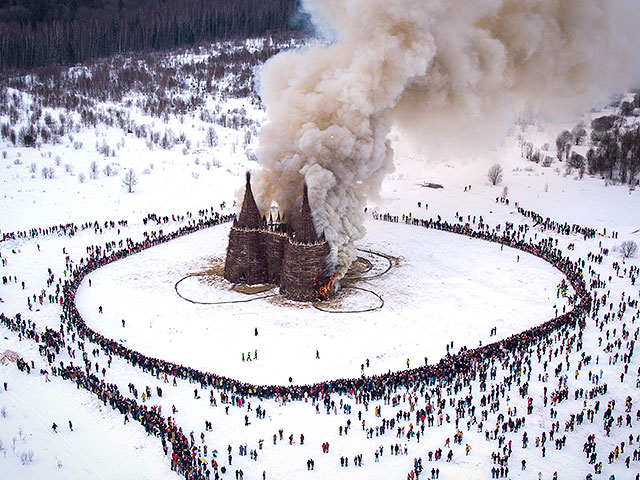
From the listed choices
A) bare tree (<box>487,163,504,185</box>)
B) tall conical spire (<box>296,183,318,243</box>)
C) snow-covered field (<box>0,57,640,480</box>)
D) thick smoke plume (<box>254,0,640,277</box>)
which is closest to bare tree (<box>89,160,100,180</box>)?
snow-covered field (<box>0,57,640,480</box>)

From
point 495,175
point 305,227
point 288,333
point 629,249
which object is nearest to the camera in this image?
point 288,333

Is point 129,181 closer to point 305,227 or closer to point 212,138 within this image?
point 212,138

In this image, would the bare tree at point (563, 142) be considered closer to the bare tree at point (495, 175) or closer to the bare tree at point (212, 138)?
the bare tree at point (495, 175)

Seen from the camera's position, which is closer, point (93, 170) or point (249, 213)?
point (249, 213)

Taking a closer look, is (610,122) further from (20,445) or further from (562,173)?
(20,445)

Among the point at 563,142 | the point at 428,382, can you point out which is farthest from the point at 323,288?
the point at 563,142

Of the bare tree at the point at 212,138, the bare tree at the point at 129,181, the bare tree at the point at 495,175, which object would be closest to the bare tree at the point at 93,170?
the bare tree at the point at 129,181
